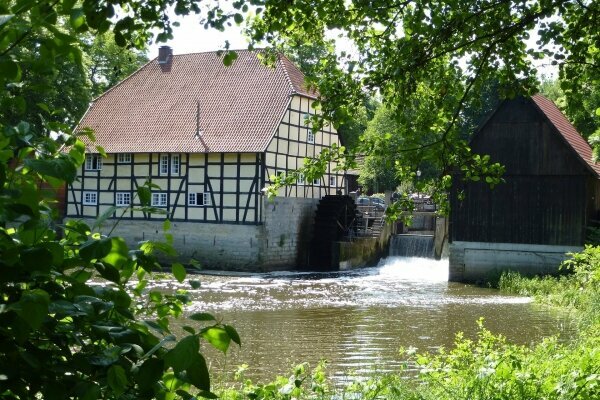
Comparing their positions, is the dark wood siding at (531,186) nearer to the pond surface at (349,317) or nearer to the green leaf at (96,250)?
the pond surface at (349,317)

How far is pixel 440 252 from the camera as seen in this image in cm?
2709

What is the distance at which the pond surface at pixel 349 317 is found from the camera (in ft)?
37.5

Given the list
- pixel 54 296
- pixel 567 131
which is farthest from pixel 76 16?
pixel 567 131

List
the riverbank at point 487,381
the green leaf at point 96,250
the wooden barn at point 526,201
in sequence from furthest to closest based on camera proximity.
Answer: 1. the wooden barn at point 526,201
2. the riverbank at point 487,381
3. the green leaf at point 96,250

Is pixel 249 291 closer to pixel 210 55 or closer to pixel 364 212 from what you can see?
pixel 364 212

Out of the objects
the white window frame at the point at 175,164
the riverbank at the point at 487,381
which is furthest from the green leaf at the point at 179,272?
the white window frame at the point at 175,164

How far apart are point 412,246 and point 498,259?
255 inches

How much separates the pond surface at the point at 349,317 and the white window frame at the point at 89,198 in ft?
24.4

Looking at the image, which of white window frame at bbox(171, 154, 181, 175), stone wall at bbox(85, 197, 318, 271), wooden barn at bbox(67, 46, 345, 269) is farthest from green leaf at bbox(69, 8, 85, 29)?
white window frame at bbox(171, 154, 181, 175)

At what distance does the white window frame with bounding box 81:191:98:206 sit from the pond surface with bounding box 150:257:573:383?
7438 mm

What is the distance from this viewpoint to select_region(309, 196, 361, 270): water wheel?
2647 cm

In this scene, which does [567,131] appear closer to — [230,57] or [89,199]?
[89,199]

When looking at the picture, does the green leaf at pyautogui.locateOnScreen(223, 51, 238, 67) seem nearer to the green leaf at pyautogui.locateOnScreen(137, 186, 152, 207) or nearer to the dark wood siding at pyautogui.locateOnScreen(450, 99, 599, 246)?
the green leaf at pyautogui.locateOnScreen(137, 186, 152, 207)

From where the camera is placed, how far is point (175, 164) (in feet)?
87.6
